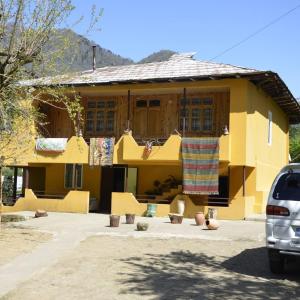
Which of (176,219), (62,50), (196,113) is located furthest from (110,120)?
(62,50)

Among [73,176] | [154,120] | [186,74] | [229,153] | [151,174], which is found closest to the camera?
[229,153]

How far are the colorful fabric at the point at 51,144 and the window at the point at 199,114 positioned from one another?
5381mm

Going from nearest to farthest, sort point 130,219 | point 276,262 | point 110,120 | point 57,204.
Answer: point 276,262, point 130,219, point 57,204, point 110,120

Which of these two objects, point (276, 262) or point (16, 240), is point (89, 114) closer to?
point (16, 240)

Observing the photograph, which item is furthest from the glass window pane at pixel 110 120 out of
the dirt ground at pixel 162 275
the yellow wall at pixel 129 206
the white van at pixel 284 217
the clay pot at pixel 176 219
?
the white van at pixel 284 217

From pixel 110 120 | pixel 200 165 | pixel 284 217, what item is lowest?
pixel 284 217

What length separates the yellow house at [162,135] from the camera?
2006 cm

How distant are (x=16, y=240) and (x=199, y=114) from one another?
11.2 metres

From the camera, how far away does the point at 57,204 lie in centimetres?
2220

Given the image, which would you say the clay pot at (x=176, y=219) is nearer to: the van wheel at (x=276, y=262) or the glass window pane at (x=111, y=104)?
the glass window pane at (x=111, y=104)

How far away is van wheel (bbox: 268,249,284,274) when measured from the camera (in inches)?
336

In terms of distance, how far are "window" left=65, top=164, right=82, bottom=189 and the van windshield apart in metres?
17.1

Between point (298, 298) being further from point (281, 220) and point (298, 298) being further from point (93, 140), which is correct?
point (93, 140)

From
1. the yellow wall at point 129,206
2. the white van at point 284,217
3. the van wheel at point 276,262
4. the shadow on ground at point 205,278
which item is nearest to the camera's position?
the shadow on ground at point 205,278
